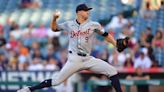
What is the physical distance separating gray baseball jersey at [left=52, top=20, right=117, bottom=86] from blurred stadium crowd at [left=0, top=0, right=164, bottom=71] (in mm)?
3708

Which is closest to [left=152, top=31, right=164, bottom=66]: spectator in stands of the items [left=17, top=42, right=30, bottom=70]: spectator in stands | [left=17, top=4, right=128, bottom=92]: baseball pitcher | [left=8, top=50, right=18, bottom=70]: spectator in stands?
[left=17, top=42, right=30, bottom=70]: spectator in stands

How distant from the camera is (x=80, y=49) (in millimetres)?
8812

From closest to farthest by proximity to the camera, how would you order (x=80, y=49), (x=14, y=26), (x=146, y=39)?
(x=80, y=49) → (x=146, y=39) → (x=14, y=26)

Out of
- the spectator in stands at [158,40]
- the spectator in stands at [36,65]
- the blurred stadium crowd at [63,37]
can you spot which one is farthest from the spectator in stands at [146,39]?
the spectator in stands at [36,65]

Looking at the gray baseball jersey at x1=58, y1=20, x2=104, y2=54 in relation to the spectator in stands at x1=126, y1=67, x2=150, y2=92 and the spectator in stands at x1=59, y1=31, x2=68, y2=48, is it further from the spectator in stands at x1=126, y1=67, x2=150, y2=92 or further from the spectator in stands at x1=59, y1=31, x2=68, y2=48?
the spectator in stands at x1=59, y1=31, x2=68, y2=48

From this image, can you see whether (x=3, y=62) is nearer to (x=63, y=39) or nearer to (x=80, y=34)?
(x=63, y=39)

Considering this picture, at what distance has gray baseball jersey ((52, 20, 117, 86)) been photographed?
346 inches

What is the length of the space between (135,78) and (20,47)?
4.95 m

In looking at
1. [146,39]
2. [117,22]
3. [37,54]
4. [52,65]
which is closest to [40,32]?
[37,54]

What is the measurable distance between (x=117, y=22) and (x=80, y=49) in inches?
286

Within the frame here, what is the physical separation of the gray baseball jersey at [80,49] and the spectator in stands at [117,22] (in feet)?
22.6

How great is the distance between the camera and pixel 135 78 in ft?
38.6

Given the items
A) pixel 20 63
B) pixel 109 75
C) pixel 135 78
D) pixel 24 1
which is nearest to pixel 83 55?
pixel 109 75

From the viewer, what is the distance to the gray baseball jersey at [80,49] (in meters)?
8.78
